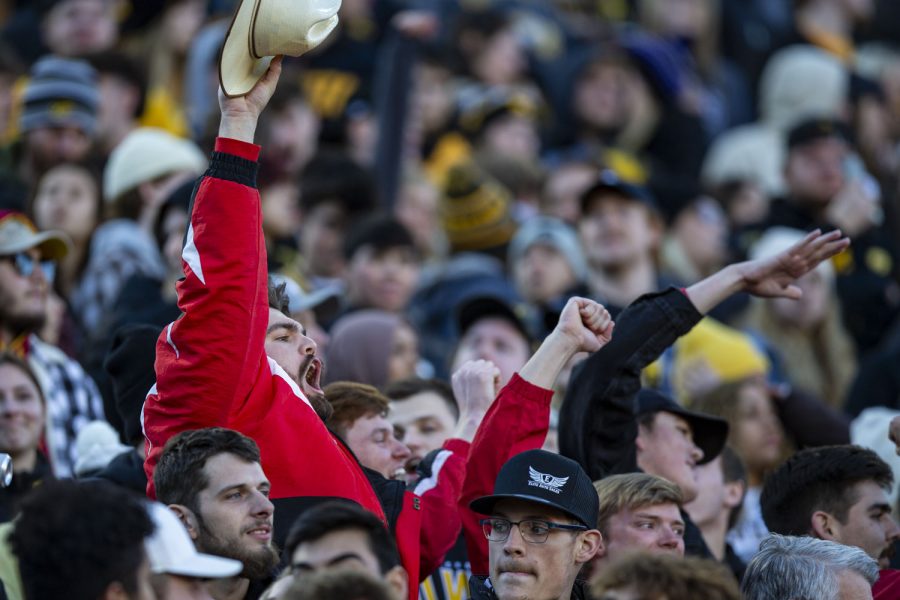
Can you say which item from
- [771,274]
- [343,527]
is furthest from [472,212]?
[343,527]

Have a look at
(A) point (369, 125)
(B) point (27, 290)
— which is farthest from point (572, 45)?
→ (B) point (27, 290)

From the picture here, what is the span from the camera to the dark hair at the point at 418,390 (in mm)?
7527

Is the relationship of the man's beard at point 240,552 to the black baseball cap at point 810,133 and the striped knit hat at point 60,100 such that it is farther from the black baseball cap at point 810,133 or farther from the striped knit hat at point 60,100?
the black baseball cap at point 810,133

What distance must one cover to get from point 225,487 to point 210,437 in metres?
0.17

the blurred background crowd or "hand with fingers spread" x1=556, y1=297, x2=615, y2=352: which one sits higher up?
"hand with fingers spread" x1=556, y1=297, x2=615, y2=352

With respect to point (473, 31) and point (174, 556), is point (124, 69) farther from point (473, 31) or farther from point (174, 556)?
point (174, 556)

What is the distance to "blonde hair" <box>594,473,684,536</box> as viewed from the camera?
6.31 meters

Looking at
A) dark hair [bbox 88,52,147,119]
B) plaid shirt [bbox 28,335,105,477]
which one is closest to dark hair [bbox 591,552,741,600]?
→ plaid shirt [bbox 28,335,105,477]

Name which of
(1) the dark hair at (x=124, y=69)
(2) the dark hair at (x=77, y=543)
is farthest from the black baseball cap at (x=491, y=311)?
(2) the dark hair at (x=77, y=543)

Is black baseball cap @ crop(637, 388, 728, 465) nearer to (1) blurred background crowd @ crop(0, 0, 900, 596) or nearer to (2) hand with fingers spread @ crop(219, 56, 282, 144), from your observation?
(1) blurred background crowd @ crop(0, 0, 900, 596)

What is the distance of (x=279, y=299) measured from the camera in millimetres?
6246

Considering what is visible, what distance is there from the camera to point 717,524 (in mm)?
7531

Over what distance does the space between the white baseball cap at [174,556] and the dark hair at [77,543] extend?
0.06 meters

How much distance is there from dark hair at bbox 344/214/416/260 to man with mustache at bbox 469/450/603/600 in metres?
4.65
